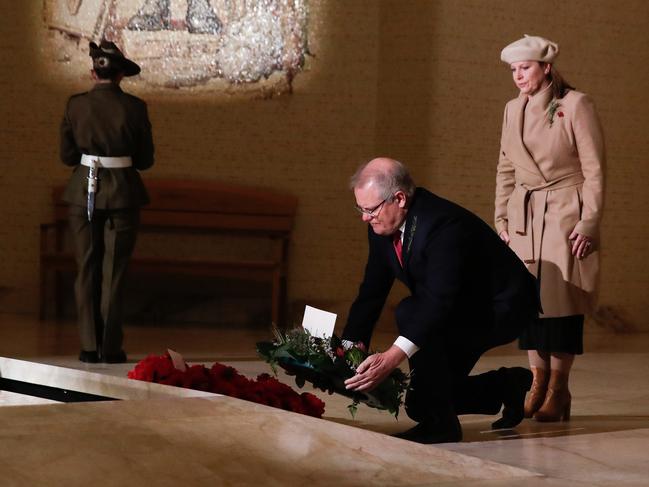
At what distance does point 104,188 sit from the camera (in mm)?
6902

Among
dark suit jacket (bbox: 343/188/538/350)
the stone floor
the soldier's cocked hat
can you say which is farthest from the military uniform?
dark suit jacket (bbox: 343/188/538/350)

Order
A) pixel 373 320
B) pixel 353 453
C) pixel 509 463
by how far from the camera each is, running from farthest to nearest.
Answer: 1. pixel 373 320
2. pixel 509 463
3. pixel 353 453

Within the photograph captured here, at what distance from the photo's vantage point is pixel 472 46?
9172 millimetres

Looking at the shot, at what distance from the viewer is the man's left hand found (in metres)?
4.16

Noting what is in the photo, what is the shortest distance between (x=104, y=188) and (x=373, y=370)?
3.17 metres

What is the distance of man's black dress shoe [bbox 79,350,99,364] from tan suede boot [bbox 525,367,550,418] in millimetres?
2755

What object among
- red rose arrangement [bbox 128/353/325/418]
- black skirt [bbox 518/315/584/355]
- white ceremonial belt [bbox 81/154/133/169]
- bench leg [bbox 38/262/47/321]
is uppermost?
white ceremonial belt [bbox 81/154/133/169]

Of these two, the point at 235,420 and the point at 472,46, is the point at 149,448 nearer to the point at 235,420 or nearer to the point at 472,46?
the point at 235,420

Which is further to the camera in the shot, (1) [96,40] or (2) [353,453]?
(1) [96,40]

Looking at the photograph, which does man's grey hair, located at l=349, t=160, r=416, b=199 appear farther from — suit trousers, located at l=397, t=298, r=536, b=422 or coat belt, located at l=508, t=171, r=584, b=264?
coat belt, located at l=508, t=171, r=584, b=264

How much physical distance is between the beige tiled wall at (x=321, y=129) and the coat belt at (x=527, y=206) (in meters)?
4.04

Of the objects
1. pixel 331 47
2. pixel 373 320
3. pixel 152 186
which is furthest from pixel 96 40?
pixel 373 320

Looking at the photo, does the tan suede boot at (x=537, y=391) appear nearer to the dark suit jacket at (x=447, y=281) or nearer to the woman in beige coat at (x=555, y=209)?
the woman in beige coat at (x=555, y=209)

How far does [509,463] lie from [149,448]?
129 centimetres
